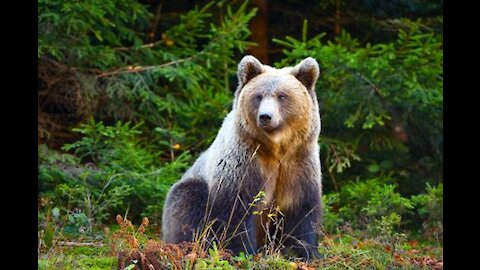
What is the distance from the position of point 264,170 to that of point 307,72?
0.98 meters

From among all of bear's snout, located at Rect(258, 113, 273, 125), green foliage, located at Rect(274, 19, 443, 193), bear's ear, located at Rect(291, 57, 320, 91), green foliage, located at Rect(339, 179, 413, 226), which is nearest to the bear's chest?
bear's snout, located at Rect(258, 113, 273, 125)

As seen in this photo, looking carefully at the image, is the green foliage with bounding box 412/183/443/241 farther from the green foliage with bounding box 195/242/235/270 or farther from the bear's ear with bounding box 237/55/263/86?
the green foliage with bounding box 195/242/235/270

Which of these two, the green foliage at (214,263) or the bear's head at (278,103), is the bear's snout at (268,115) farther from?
the green foliage at (214,263)

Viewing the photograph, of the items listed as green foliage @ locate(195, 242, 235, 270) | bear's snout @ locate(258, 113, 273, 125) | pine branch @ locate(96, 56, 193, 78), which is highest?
pine branch @ locate(96, 56, 193, 78)

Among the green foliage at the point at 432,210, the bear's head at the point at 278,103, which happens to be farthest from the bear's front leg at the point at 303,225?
the green foliage at the point at 432,210

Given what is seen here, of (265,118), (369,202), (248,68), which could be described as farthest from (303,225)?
(369,202)

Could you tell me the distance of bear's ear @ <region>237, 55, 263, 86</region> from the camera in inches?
279

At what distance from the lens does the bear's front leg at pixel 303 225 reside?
7.00 m
